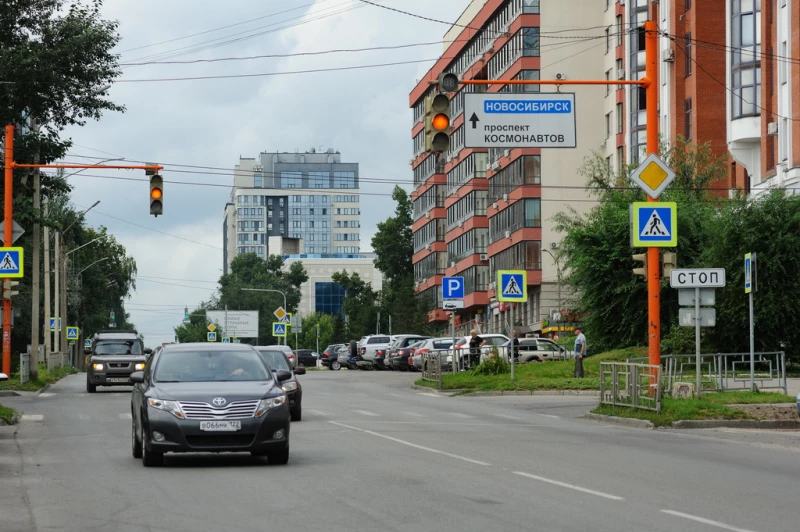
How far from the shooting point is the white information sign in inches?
993

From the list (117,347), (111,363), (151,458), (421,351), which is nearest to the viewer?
(151,458)

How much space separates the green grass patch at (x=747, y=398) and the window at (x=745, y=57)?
3051cm

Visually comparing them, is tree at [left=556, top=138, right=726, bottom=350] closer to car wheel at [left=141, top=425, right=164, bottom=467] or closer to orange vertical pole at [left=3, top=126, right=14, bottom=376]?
orange vertical pole at [left=3, top=126, right=14, bottom=376]

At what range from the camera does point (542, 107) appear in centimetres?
2538

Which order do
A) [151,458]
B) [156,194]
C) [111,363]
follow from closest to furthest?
[151,458] < [156,194] < [111,363]

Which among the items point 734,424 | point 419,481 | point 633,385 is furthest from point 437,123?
point 419,481

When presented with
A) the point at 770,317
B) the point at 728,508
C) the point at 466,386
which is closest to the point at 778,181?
the point at 770,317

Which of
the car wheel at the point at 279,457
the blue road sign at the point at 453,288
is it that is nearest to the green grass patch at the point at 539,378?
the blue road sign at the point at 453,288

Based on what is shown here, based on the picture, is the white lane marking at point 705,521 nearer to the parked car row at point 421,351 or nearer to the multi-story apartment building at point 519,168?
the parked car row at point 421,351

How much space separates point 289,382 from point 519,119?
6.37 metres

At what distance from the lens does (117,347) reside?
41781mm

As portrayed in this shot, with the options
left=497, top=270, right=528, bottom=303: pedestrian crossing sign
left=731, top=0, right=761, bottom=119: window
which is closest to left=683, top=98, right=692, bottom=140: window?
left=731, top=0, right=761, bottom=119: window

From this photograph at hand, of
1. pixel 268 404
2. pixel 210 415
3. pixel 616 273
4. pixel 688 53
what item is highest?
pixel 688 53

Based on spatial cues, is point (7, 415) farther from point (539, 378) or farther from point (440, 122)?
point (539, 378)
